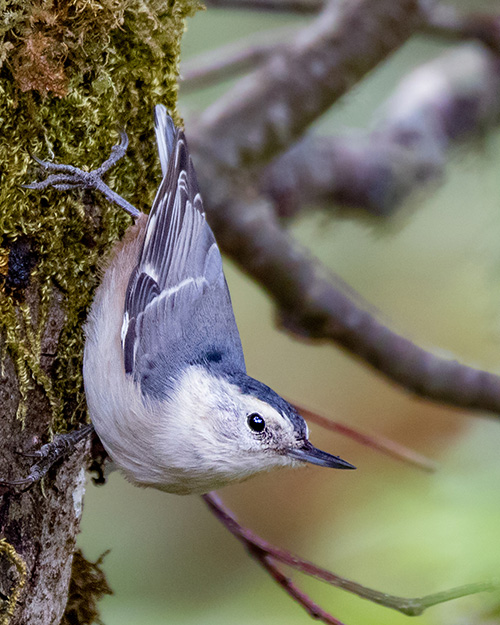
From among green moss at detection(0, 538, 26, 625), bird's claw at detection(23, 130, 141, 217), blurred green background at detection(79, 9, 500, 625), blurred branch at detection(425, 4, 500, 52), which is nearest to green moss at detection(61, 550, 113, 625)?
blurred green background at detection(79, 9, 500, 625)

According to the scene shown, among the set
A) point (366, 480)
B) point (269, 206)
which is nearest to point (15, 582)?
point (366, 480)

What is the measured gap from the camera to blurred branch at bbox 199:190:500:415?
220 cm

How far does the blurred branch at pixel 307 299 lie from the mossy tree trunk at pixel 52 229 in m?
0.62

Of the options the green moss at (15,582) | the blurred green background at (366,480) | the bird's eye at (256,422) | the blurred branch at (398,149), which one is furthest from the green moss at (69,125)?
the blurred branch at (398,149)

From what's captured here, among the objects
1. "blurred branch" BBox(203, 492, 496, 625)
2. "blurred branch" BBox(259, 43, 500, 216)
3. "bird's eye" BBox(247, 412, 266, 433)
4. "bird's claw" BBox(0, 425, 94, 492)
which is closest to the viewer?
"blurred branch" BBox(203, 492, 496, 625)

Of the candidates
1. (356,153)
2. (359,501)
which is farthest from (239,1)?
(359,501)

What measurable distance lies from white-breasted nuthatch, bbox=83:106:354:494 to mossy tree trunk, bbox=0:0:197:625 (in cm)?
8

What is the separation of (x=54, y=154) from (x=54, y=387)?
51cm

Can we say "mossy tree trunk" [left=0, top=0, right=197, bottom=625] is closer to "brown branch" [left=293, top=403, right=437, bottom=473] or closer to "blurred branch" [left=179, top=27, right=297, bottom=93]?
"brown branch" [left=293, top=403, right=437, bottom=473]

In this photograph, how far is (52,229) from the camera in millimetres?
1488

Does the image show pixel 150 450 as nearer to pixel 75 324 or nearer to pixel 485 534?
pixel 75 324

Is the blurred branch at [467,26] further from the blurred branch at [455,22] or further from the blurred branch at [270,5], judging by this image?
the blurred branch at [270,5]

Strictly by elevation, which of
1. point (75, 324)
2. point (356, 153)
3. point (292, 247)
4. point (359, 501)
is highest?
point (356, 153)

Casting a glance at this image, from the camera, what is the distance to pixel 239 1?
228 centimetres
